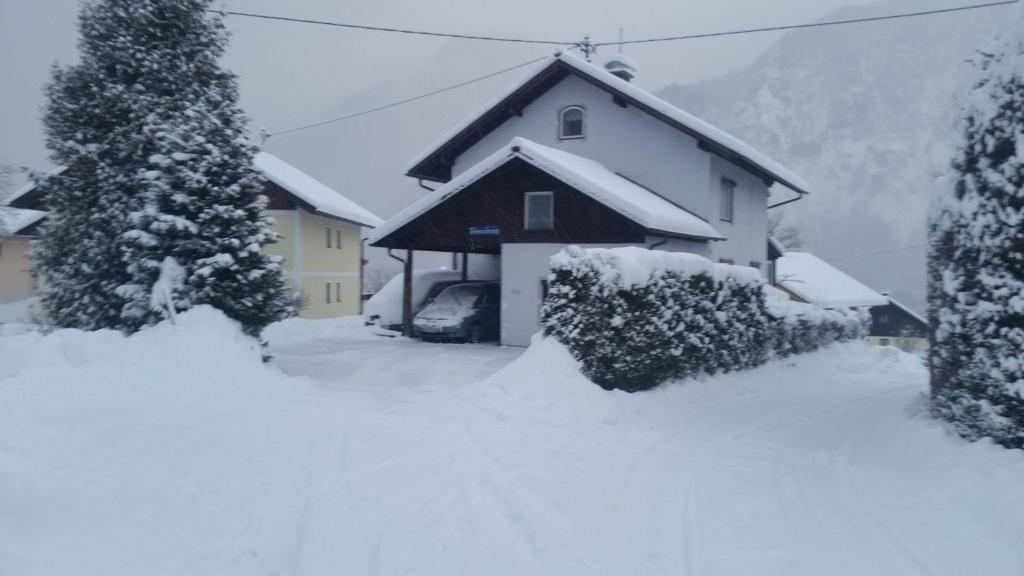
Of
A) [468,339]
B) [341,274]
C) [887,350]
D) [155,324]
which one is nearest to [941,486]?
[155,324]

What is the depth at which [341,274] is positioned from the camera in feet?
109

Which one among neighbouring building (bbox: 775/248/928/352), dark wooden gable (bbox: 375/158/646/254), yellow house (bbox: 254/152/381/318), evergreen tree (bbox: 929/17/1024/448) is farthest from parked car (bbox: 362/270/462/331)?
neighbouring building (bbox: 775/248/928/352)

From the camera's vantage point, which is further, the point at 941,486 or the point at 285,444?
the point at 285,444

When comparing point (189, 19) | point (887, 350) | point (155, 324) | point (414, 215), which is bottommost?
point (887, 350)

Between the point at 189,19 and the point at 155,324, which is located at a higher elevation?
the point at 189,19

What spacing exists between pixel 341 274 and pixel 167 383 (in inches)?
939

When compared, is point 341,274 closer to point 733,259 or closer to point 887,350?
point 733,259

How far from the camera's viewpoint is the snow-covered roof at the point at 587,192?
1566 centimetres

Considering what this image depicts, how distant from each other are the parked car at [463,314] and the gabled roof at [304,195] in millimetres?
7905

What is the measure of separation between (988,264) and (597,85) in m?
14.6

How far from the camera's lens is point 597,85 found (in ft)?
68.4

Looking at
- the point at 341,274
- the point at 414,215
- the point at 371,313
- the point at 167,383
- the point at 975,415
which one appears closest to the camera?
the point at 975,415

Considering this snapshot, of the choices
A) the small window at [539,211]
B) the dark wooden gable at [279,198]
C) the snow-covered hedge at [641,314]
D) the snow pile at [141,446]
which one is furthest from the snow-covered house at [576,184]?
the snow pile at [141,446]

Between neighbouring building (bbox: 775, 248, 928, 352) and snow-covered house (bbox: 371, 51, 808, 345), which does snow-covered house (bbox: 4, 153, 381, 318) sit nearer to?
snow-covered house (bbox: 371, 51, 808, 345)
